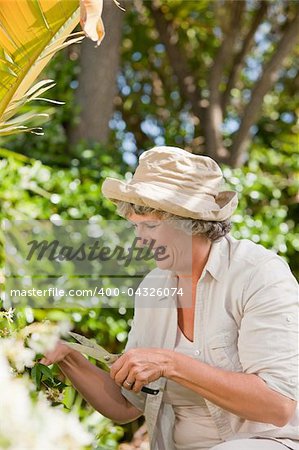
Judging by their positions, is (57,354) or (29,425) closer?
(29,425)

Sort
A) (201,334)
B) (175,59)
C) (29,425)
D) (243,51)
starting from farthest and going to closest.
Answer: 1. (175,59)
2. (243,51)
3. (201,334)
4. (29,425)

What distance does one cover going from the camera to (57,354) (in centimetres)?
234

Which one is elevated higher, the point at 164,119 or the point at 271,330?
the point at 271,330

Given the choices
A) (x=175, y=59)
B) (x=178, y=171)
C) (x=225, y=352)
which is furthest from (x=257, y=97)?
(x=225, y=352)

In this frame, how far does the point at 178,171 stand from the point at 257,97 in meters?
3.23

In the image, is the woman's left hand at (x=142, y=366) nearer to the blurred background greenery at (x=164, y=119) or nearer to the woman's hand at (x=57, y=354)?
the woman's hand at (x=57, y=354)

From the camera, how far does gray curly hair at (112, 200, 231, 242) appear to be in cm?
238

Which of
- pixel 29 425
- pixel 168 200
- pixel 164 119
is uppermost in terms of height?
pixel 29 425

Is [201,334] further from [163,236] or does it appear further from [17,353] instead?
[17,353]

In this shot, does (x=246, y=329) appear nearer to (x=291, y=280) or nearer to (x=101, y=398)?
(x=291, y=280)

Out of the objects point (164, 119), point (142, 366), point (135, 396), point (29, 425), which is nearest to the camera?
point (29, 425)

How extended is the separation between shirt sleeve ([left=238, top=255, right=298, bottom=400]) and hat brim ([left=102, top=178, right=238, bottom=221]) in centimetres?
20

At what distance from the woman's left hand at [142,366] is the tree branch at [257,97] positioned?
3.38 meters

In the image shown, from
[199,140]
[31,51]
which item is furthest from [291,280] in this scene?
[199,140]
